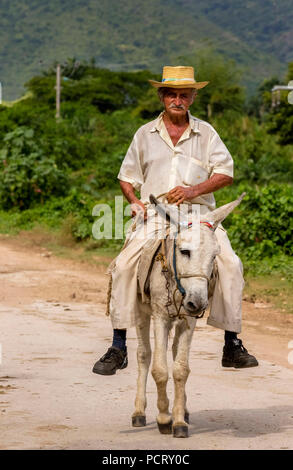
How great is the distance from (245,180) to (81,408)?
1528 centimetres

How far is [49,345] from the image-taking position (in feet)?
27.9

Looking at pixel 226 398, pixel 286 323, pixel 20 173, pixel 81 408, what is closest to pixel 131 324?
pixel 81 408

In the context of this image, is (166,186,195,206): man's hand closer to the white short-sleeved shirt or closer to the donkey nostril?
the white short-sleeved shirt

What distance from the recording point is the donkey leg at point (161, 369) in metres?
5.45

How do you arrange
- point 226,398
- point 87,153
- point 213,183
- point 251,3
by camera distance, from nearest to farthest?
1. point 213,183
2. point 226,398
3. point 87,153
4. point 251,3

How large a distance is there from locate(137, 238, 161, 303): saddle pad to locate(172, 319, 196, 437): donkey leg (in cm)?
33

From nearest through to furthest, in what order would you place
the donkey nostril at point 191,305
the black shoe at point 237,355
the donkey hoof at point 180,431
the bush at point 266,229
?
the donkey nostril at point 191,305 → the donkey hoof at point 180,431 → the black shoe at point 237,355 → the bush at point 266,229

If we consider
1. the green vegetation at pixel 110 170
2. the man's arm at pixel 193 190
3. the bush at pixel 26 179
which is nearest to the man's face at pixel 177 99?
the man's arm at pixel 193 190

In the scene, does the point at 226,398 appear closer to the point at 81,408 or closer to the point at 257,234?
the point at 81,408

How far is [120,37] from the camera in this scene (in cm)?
13175

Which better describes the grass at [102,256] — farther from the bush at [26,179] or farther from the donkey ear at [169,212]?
the donkey ear at [169,212]

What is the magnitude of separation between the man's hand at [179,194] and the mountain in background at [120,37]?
360ft

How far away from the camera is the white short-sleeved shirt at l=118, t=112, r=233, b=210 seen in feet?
19.5

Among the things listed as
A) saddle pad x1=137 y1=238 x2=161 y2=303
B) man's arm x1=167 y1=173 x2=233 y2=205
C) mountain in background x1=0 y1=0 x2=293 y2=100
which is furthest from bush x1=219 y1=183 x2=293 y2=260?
mountain in background x1=0 y1=0 x2=293 y2=100
